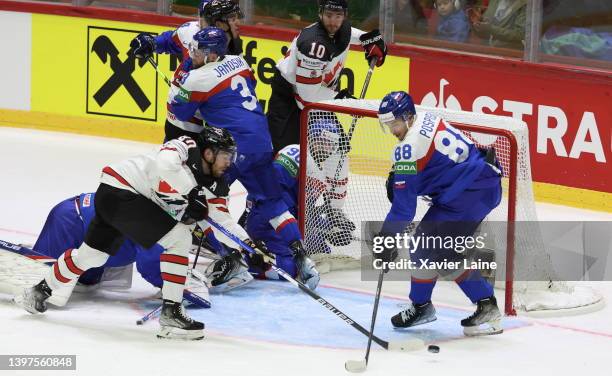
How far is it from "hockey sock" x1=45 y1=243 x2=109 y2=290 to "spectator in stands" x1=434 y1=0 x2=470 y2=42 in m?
3.76

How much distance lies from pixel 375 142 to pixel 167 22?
3128 mm

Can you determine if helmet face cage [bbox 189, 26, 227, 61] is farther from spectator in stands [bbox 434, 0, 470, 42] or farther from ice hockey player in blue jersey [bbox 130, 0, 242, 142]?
spectator in stands [bbox 434, 0, 470, 42]

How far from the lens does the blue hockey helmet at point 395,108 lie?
5.82 meters

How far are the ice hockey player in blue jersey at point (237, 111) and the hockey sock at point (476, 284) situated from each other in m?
1.11

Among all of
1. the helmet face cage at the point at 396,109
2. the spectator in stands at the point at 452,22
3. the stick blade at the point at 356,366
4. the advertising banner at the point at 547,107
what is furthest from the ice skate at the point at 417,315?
the spectator in stands at the point at 452,22

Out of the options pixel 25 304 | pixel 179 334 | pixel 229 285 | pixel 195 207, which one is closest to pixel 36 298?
pixel 25 304

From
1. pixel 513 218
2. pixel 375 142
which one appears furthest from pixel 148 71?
pixel 513 218

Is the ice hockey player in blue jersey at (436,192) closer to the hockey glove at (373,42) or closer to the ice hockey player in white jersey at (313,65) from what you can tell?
the ice hockey player in white jersey at (313,65)

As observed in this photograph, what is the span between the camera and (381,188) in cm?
732

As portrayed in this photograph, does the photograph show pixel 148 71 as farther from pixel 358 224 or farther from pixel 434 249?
pixel 434 249

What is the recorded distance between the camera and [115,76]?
10266 mm

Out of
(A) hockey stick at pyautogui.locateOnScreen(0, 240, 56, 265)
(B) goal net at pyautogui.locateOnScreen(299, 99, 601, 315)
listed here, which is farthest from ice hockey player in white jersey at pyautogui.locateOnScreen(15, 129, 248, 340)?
(B) goal net at pyautogui.locateOnScreen(299, 99, 601, 315)

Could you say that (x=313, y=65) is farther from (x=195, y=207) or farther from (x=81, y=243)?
(x=195, y=207)

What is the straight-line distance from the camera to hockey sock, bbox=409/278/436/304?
6.10 metres
